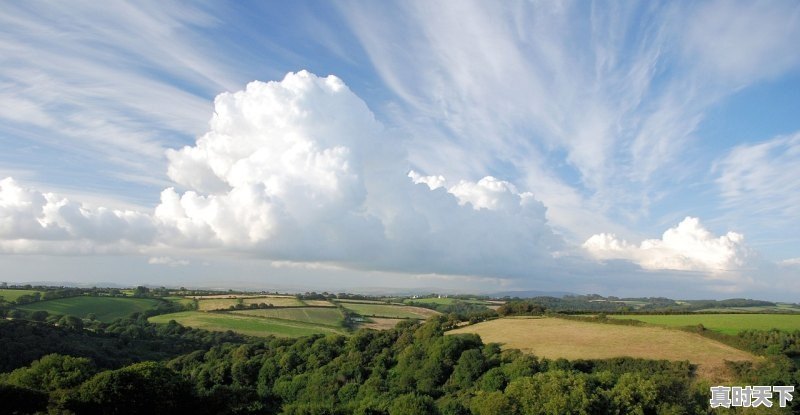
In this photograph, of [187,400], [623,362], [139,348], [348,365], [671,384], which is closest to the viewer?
[671,384]

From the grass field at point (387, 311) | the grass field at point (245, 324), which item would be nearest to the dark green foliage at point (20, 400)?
the grass field at point (245, 324)

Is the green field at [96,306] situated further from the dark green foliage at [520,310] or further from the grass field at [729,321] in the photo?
the grass field at [729,321]

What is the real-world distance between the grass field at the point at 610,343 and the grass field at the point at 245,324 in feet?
159

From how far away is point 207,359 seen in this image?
77188 mm

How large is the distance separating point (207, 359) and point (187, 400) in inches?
1458

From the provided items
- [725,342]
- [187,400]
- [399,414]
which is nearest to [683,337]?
[725,342]

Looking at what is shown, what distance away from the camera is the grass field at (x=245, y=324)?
351 ft

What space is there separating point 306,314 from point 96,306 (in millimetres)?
53087

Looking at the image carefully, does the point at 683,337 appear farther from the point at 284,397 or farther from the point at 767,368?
the point at 284,397

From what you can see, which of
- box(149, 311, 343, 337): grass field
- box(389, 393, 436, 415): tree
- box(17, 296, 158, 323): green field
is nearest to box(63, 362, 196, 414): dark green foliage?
box(389, 393, 436, 415): tree

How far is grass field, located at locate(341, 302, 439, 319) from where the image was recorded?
136125 millimetres

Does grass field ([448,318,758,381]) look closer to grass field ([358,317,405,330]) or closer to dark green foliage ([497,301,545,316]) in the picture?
dark green foliage ([497,301,545,316])

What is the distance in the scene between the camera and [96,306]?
413 feet

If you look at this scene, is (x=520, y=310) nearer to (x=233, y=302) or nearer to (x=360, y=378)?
(x=360, y=378)
